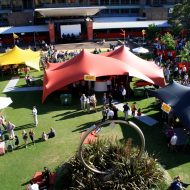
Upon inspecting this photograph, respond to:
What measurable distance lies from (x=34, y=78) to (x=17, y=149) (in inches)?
573

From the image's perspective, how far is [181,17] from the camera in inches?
1839

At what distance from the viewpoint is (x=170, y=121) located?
20.6 meters

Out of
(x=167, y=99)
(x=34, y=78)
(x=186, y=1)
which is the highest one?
(x=186, y=1)

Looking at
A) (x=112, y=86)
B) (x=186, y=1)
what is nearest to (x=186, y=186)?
(x=112, y=86)

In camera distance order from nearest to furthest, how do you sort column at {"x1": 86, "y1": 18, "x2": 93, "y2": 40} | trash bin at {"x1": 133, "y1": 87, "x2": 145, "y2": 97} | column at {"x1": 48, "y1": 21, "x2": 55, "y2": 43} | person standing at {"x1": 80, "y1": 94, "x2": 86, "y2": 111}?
person standing at {"x1": 80, "y1": 94, "x2": 86, "y2": 111}, trash bin at {"x1": 133, "y1": 87, "x2": 145, "y2": 97}, column at {"x1": 48, "y1": 21, "x2": 55, "y2": 43}, column at {"x1": 86, "y1": 18, "x2": 93, "y2": 40}

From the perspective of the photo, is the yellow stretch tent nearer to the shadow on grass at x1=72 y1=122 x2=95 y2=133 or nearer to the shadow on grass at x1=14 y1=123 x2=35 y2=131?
the shadow on grass at x1=14 y1=123 x2=35 y2=131

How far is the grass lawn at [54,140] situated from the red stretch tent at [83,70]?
1.52 m

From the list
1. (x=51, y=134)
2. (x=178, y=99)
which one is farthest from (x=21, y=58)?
(x=178, y=99)

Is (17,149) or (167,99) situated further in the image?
(167,99)

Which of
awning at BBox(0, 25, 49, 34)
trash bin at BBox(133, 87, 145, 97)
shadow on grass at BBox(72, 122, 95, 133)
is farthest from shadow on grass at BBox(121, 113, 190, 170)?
awning at BBox(0, 25, 49, 34)

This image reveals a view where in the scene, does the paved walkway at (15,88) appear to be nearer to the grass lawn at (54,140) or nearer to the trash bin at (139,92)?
the grass lawn at (54,140)

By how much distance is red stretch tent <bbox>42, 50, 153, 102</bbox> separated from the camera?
25.4m

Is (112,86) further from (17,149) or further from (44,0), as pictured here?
(44,0)

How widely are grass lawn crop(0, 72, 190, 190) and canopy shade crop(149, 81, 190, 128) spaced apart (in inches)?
68.7
